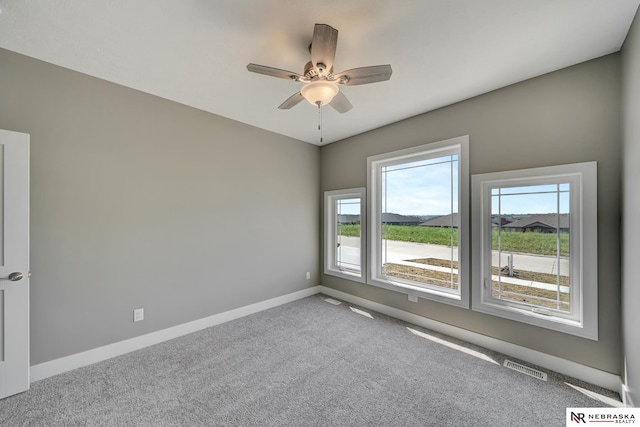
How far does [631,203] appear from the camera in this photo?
174 centimetres

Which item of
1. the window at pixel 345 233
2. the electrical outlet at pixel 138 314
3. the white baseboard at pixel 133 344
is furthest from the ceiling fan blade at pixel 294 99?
the white baseboard at pixel 133 344

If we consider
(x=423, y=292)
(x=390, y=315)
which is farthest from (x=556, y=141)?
(x=390, y=315)

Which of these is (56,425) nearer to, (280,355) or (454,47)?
(280,355)

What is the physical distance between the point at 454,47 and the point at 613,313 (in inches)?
97.8

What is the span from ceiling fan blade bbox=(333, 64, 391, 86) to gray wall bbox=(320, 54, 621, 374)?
159 centimetres

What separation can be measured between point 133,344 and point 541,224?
13.9 feet

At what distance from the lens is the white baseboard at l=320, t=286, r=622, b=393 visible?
2061 millimetres

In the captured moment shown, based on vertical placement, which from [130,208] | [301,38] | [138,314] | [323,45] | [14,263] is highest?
[301,38]

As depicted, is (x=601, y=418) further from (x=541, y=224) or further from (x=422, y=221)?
(x=422, y=221)

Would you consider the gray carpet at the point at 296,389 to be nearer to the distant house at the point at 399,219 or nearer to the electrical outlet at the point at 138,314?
the electrical outlet at the point at 138,314

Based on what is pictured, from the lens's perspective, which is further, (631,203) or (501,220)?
(501,220)

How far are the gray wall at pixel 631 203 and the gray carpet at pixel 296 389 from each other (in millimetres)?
495

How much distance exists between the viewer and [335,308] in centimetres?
378

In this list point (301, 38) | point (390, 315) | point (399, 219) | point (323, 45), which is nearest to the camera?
point (323, 45)
